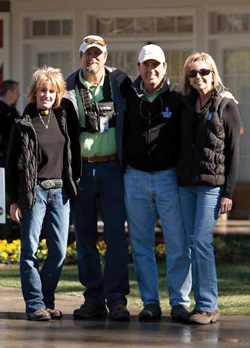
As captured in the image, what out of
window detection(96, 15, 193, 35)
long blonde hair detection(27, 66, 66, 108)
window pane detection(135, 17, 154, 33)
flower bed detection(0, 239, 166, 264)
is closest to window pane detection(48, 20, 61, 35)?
window detection(96, 15, 193, 35)

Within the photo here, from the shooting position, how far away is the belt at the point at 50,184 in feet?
26.1

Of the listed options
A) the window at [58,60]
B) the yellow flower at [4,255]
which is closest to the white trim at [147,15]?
the window at [58,60]

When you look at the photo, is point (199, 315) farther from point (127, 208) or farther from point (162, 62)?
point (162, 62)

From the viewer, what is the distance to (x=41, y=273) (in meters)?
8.20

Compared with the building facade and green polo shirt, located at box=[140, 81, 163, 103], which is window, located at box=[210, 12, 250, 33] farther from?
green polo shirt, located at box=[140, 81, 163, 103]

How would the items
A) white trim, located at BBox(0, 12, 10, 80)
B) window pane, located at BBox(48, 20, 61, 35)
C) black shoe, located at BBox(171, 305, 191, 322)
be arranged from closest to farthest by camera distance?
black shoe, located at BBox(171, 305, 191, 322), white trim, located at BBox(0, 12, 10, 80), window pane, located at BBox(48, 20, 61, 35)

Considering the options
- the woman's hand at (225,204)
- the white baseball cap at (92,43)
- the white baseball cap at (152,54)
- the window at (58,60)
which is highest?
the window at (58,60)

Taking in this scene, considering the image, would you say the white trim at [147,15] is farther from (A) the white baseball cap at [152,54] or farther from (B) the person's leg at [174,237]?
(B) the person's leg at [174,237]

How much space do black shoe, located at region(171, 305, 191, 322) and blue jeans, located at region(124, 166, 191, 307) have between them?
54 mm

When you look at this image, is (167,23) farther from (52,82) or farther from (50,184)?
(50,184)

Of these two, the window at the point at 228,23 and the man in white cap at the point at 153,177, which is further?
the window at the point at 228,23

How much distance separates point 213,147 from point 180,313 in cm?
132

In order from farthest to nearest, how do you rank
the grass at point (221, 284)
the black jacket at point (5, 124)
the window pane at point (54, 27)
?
the window pane at point (54, 27)
the black jacket at point (5, 124)
the grass at point (221, 284)

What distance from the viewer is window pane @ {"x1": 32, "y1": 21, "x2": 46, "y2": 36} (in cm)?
1605
